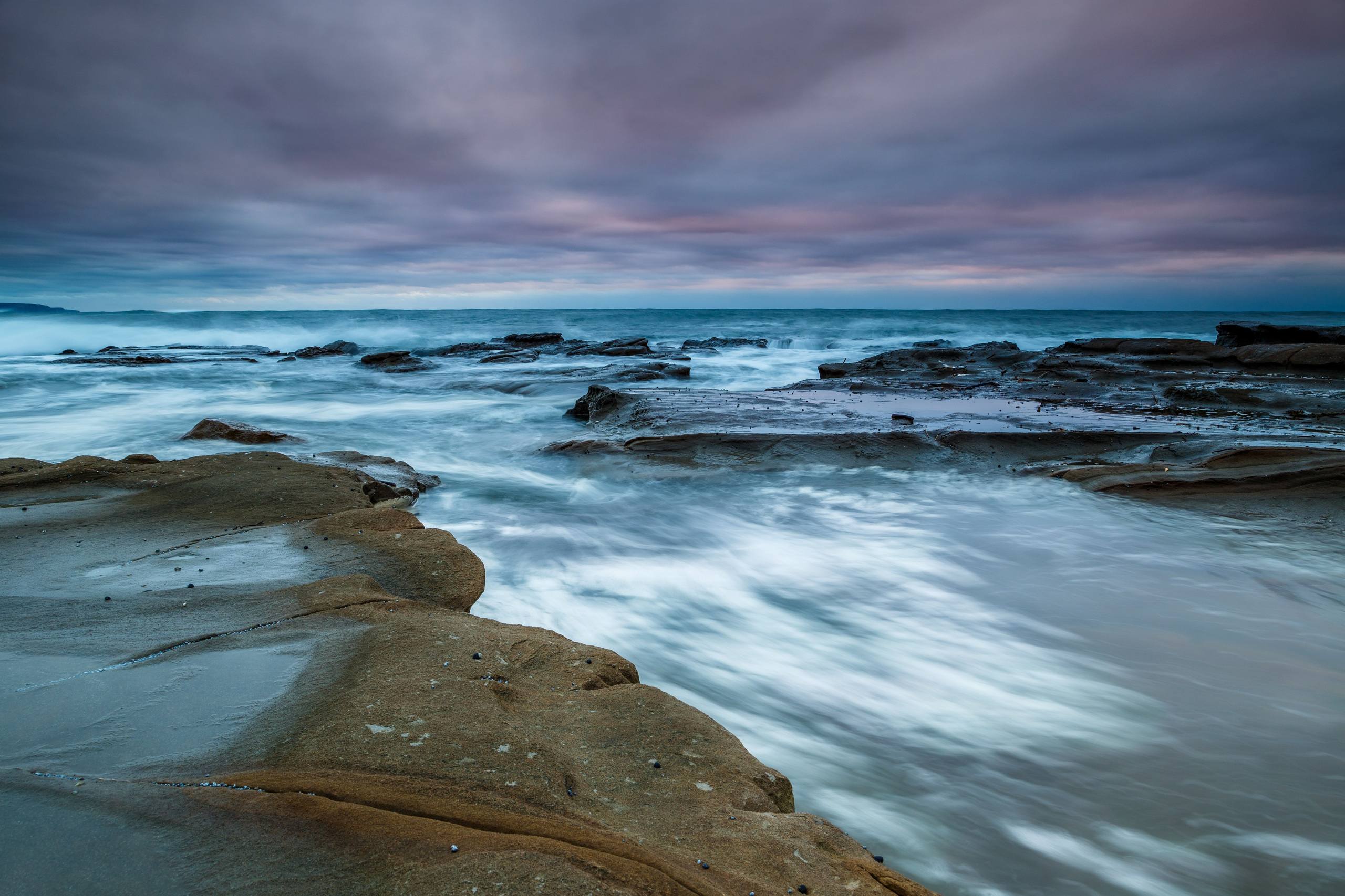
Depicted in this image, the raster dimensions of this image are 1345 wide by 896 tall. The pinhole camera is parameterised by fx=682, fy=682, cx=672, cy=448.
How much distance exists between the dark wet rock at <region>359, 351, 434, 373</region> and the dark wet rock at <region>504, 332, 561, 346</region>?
6.95 m

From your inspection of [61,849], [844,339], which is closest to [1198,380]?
[61,849]

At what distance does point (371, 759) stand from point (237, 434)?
893cm

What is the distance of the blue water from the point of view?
2.72 metres

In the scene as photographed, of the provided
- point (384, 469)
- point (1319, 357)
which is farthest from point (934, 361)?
point (384, 469)

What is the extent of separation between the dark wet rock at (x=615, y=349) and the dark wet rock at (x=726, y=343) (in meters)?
2.38

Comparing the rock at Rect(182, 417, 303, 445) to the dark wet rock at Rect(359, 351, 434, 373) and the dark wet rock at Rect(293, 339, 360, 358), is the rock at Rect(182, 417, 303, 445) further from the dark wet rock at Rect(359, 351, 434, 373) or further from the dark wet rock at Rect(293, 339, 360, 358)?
the dark wet rock at Rect(293, 339, 360, 358)

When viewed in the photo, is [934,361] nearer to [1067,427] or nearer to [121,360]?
[1067,427]

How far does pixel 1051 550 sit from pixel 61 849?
6149mm

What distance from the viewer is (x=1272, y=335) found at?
1656 cm

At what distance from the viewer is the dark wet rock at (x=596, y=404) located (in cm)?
1164

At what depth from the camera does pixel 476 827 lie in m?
1.61

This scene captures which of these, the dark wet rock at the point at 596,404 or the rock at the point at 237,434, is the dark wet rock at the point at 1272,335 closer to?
the dark wet rock at the point at 596,404

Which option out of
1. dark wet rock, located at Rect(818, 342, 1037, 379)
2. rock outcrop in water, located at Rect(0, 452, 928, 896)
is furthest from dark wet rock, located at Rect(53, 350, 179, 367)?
rock outcrop in water, located at Rect(0, 452, 928, 896)

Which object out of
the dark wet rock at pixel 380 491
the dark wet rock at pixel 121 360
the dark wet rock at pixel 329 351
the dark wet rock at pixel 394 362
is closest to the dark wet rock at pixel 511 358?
the dark wet rock at pixel 394 362
